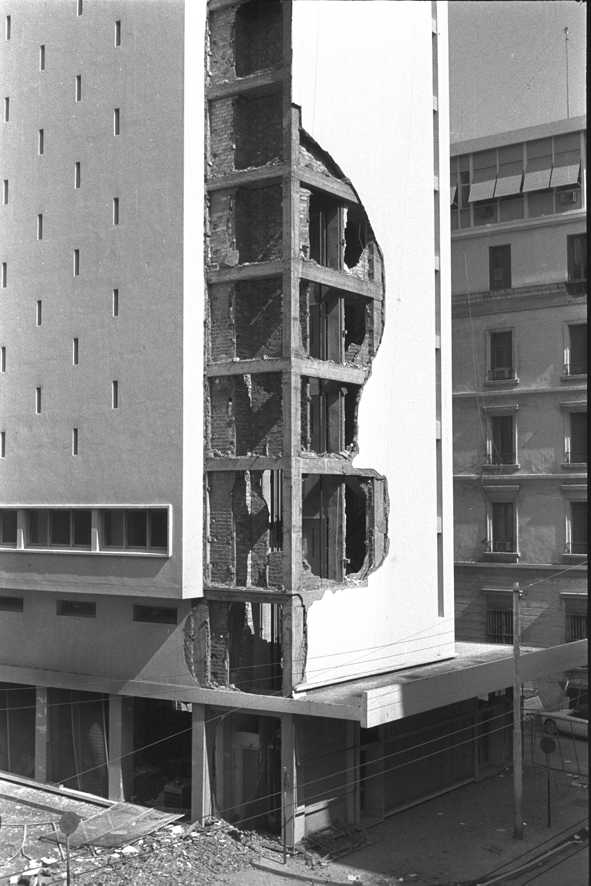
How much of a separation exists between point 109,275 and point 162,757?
12.8 meters

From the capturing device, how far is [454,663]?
95.8 ft

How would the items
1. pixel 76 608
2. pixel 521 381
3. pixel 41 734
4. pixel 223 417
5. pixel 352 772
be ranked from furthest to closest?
1. pixel 521 381
2. pixel 41 734
3. pixel 76 608
4. pixel 223 417
5. pixel 352 772

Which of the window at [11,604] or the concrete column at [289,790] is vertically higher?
the window at [11,604]

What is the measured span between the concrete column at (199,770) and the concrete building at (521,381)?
768 inches

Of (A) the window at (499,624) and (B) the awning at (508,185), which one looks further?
(B) the awning at (508,185)

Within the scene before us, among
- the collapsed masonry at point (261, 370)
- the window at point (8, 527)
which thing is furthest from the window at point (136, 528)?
the window at point (8, 527)

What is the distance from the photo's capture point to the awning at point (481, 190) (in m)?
42.9

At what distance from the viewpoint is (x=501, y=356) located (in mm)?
42406

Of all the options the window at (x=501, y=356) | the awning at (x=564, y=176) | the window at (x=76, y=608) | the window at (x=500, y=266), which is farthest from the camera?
the window at (x=500, y=266)

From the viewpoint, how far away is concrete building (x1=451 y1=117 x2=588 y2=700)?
40.5m

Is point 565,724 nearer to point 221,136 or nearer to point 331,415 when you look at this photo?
point 331,415

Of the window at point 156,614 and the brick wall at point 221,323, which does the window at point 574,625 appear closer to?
the window at point 156,614

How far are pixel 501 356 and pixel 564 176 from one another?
24.7 feet

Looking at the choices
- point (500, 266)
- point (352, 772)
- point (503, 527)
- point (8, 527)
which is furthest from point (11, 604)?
point (500, 266)
